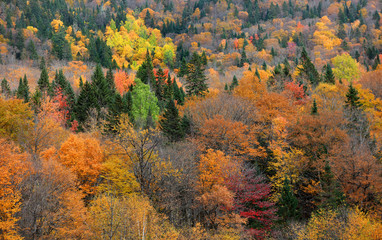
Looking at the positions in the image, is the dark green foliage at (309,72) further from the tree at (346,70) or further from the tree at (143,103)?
the tree at (143,103)

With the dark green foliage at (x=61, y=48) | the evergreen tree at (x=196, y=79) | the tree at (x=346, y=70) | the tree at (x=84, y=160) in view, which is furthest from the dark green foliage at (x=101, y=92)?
the tree at (x=346, y=70)

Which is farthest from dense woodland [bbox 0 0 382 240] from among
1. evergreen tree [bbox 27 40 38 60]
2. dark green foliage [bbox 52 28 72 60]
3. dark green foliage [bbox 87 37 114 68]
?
dark green foliage [bbox 52 28 72 60]

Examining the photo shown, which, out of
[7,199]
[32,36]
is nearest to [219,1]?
[32,36]

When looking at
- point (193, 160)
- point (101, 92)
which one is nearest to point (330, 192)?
point (193, 160)

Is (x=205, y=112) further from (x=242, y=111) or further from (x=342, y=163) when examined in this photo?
(x=342, y=163)

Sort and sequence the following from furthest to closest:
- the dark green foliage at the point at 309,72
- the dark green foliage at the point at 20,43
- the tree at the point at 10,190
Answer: the dark green foliage at the point at 20,43, the dark green foliage at the point at 309,72, the tree at the point at 10,190

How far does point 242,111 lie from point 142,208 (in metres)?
23.5

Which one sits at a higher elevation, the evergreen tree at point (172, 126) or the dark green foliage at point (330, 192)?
the evergreen tree at point (172, 126)

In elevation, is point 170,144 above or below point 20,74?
below

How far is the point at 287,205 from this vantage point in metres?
33.1

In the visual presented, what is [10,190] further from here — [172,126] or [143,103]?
[143,103]

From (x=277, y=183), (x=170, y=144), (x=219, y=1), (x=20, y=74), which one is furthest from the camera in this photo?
(x=219, y=1)

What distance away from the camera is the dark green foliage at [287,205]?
3284cm

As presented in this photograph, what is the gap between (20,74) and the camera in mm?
72938
